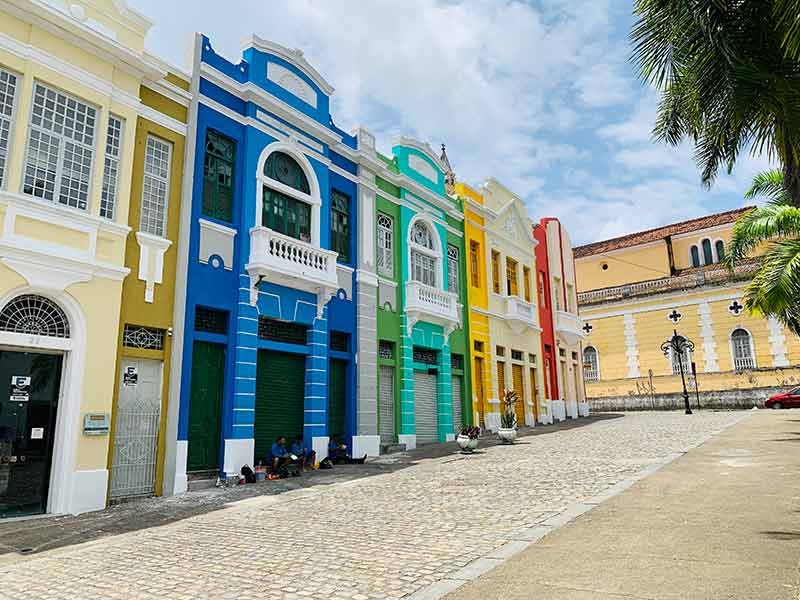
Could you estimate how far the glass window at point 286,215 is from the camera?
602 inches

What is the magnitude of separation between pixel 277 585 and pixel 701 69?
321 inches

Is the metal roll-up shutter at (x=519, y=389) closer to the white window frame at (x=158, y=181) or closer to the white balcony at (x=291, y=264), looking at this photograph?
the white balcony at (x=291, y=264)

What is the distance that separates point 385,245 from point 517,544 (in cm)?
1400

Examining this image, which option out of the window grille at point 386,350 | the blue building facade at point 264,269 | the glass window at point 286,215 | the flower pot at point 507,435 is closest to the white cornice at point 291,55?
the blue building facade at point 264,269

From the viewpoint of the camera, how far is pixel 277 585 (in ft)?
17.7

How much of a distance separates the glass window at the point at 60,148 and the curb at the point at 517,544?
379 inches

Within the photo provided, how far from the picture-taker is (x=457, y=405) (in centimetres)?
2166

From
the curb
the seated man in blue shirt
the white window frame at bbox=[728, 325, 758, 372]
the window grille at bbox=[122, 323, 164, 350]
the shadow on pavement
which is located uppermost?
the white window frame at bbox=[728, 325, 758, 372]

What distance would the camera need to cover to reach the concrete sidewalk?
469cm

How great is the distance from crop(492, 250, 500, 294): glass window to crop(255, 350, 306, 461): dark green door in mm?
11801

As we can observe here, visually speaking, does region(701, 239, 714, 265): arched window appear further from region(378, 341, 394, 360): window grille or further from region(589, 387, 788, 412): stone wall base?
region(378, 341, 394, 360): window grille

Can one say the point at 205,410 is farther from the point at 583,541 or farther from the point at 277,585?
the point at 583,541

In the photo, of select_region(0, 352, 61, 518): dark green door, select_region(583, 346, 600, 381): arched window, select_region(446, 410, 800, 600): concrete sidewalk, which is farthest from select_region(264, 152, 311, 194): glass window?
select_region(583, 346, 600, 381): arched window

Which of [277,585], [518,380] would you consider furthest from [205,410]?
[518,380]
